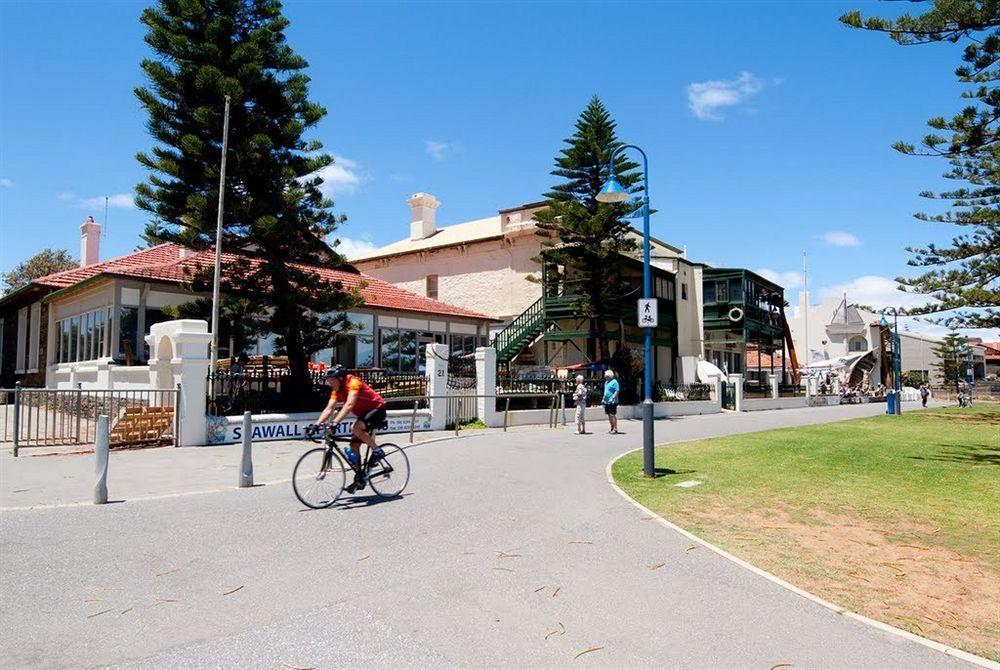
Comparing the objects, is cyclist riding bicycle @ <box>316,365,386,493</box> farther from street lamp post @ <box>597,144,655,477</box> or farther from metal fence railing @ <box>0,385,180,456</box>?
metal fence railing @ <box>0,385,180,456</box>

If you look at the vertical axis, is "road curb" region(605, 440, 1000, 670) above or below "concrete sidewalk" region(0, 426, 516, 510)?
below

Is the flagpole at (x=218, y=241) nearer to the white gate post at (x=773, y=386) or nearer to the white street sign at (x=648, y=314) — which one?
the white street sign at (x=648, y=314)

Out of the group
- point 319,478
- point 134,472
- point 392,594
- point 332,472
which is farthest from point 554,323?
point 392,594

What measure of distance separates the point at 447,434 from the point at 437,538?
11238mm

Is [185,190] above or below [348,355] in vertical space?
above

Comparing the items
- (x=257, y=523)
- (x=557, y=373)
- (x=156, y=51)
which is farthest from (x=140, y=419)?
(x=557, y=373)

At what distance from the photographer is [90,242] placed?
31000 millimetres

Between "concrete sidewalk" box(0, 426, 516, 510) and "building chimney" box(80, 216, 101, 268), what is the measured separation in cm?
2026

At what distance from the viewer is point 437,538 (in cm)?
689

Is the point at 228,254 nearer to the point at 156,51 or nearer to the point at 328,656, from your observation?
the point at 156,51

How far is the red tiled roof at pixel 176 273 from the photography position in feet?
67.6

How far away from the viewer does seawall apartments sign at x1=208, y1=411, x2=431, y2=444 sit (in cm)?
1502

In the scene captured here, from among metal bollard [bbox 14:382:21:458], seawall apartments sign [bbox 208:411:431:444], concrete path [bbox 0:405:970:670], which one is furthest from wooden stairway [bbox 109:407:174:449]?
concrete path [bbox 0:405:970:670]

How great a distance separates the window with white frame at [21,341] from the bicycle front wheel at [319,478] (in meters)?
26.7
